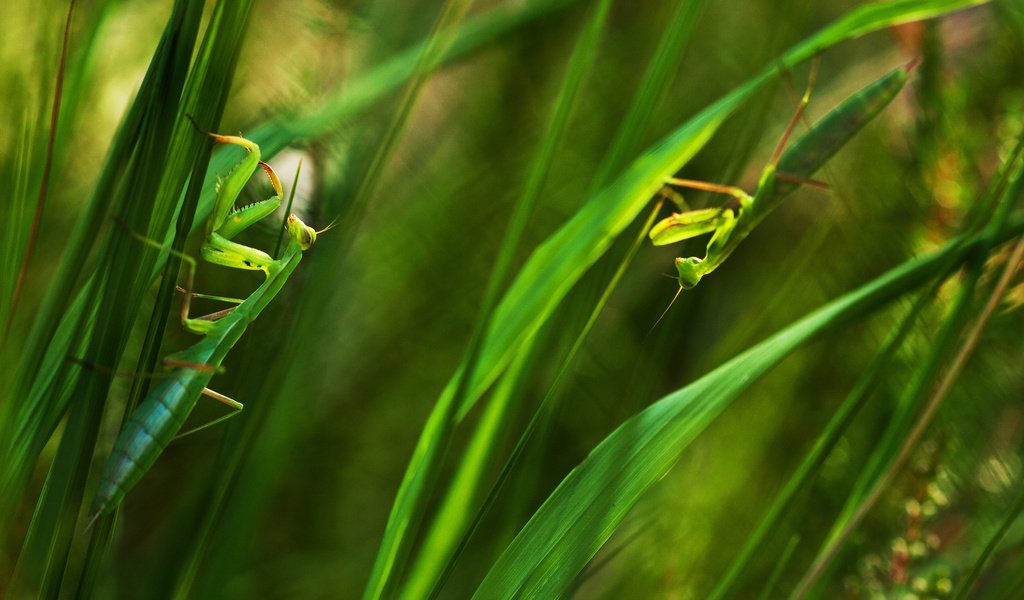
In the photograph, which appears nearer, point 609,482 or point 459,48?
point 609,482

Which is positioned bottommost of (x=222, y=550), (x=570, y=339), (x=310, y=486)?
(x=310, y=486)

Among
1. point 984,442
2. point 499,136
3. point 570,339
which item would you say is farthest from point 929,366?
point 499,136

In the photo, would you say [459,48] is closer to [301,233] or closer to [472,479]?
[301,233]

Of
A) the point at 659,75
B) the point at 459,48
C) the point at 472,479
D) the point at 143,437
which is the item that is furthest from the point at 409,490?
the point at 459,48

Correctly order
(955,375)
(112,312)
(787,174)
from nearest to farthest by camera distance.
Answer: (112,312) → (955,375) → (787,174)

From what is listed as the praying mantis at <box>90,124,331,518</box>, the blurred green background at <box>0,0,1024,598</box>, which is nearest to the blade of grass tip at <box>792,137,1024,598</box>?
the blurred green background at <box>0,0,1024,598</box>

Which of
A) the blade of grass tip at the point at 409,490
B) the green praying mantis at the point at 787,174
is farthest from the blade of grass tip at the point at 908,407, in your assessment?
the blade of grass tip at the point at 409,490

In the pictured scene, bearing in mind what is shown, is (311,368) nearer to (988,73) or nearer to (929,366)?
(929,366)
